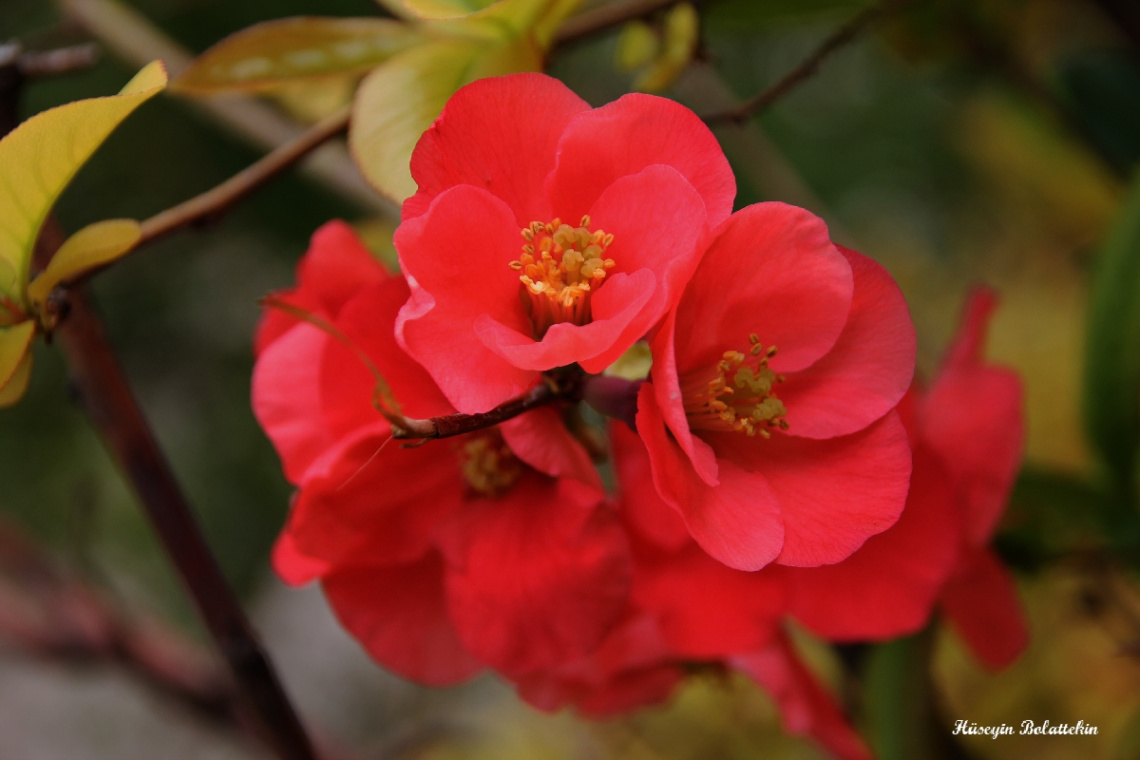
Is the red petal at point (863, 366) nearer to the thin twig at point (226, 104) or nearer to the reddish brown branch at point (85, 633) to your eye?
the thin twig at point (226, 104)

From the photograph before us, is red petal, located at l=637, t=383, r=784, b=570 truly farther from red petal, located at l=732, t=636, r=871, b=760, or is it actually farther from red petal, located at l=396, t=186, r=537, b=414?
red petal, located at l=732, t=636, r=871, b=760

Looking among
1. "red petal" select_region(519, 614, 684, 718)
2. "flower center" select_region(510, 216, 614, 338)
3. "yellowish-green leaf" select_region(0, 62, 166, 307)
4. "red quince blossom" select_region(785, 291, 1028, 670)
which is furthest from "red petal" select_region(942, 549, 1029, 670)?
"yellowish-green leaf" select_region(0, 62, 166, 307)

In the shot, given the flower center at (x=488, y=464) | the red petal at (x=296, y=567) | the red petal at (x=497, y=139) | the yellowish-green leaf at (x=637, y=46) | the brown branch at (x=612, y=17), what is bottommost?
the red petal at (x=296, y=567)

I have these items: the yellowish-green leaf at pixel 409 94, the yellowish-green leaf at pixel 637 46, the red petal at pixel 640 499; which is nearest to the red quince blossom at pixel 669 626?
the red petal at pixel 640 499

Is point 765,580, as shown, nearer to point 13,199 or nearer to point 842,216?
point 13,199

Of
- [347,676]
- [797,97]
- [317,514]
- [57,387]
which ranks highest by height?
[317,514]

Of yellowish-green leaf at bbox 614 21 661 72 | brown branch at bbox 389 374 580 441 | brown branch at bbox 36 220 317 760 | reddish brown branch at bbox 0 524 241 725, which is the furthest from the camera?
reddish brown branch at bbox 0 524 241 725

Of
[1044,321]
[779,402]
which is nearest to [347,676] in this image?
[1044,321]

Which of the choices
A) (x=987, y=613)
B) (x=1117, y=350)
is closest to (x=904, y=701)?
(x=987, y=613)
